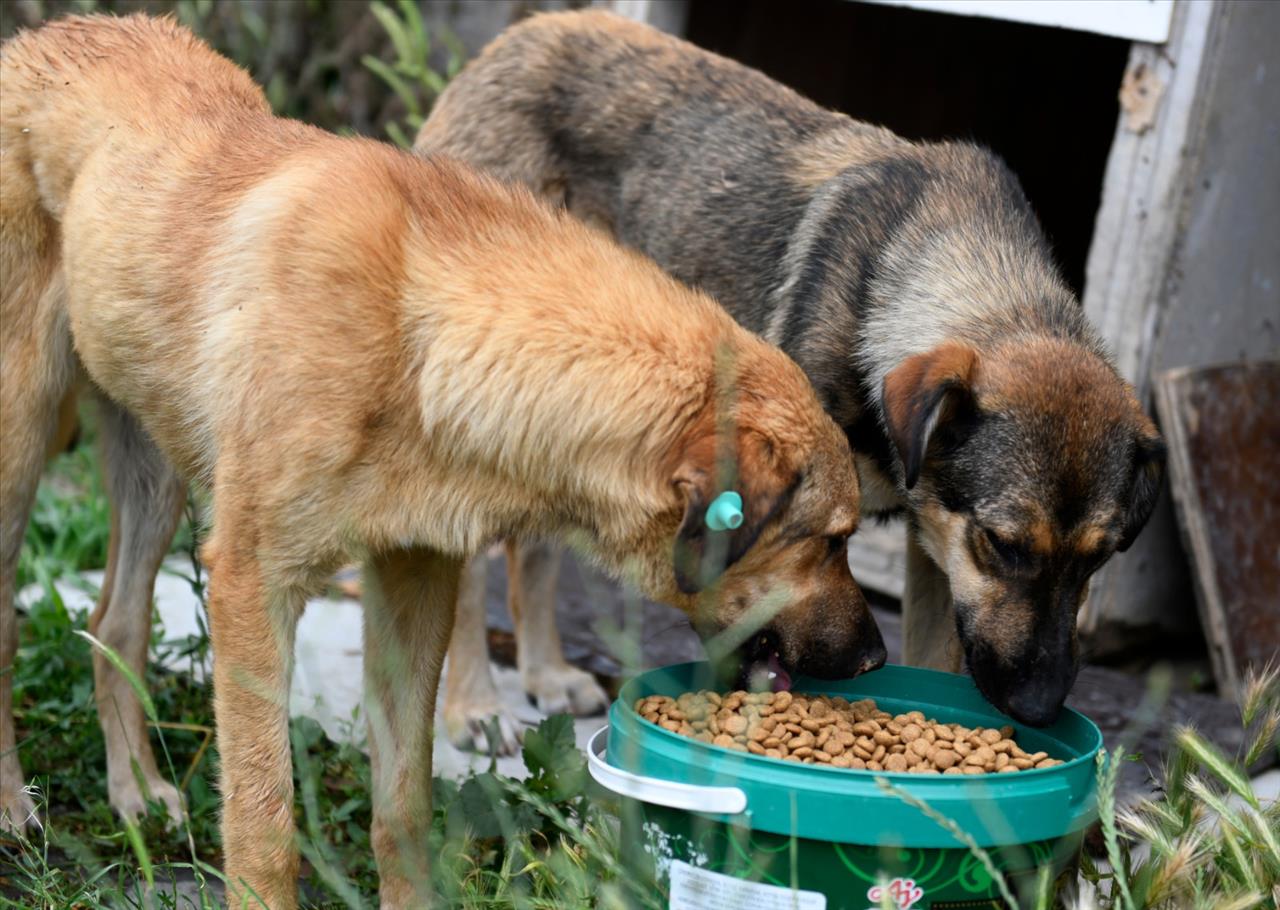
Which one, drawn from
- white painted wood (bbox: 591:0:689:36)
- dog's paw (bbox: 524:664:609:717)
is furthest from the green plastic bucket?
white painted wood (bbox: 591:0:689:36)

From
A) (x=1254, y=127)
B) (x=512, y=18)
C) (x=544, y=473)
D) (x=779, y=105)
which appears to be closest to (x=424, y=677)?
(x=544, y=473)

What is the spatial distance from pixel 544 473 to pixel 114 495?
68.9 inches

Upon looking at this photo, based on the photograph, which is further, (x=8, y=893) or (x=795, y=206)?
(x=795, y=206)

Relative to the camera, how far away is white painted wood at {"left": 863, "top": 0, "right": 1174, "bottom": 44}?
16.4 feet

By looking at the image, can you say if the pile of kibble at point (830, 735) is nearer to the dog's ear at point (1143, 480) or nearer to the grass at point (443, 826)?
the grass at point (443, 826)

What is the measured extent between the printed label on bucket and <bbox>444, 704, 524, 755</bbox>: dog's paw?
77.6 inches

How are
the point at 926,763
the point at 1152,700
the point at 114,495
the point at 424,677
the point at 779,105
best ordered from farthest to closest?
the point at 779,105 < the point at 114,495 < the point at 424,677 < the point at 926,763 < the point at 1152,700

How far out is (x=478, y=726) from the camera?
195 inches

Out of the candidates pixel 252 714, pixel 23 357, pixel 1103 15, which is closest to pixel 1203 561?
pixel 1103 15

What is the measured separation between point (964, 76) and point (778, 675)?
4959 mm

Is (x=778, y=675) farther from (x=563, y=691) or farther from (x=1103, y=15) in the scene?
(x=1103, y=15)

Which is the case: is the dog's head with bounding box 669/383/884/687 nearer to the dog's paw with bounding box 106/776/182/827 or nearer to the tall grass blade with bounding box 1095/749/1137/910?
the tall grass blade with bounding box 1095/749/1137/910

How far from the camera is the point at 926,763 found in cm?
308

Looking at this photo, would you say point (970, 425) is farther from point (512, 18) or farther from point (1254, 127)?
point (512, 18)
